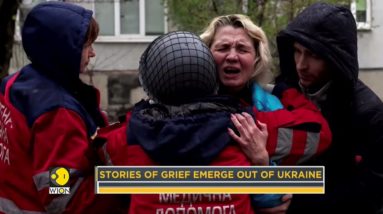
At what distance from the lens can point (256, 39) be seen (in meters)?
2.67

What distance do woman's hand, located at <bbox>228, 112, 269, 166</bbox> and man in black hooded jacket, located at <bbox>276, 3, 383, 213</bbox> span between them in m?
0.25

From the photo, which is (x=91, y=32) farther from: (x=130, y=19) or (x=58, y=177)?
(x=130, y=19)

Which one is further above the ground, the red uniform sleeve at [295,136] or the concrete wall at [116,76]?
the red uniform sleeve at [295,136]

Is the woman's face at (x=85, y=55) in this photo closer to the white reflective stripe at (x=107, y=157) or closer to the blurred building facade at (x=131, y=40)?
the white reflective stripe at (x=107, y=157)

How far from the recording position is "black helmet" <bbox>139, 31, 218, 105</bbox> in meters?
2.24

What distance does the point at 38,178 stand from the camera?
2.29 m

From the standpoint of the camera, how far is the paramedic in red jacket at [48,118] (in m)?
2.28

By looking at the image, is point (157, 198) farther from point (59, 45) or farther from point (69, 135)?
point (59, 45)

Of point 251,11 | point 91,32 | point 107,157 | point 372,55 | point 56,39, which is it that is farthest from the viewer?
point 372,55

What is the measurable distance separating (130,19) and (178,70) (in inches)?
479

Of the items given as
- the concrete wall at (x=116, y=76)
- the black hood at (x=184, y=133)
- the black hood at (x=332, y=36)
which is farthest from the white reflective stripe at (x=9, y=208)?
the concrete wall at (x=116, y=76)

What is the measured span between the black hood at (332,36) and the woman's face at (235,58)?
0.17 m

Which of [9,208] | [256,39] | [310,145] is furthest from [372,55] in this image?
[9,208]

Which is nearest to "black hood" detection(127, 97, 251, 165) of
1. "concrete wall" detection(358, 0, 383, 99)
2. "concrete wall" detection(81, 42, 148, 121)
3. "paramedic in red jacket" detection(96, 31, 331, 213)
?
"paramedic in red jacket" detection(96, 31, 331, 213)
